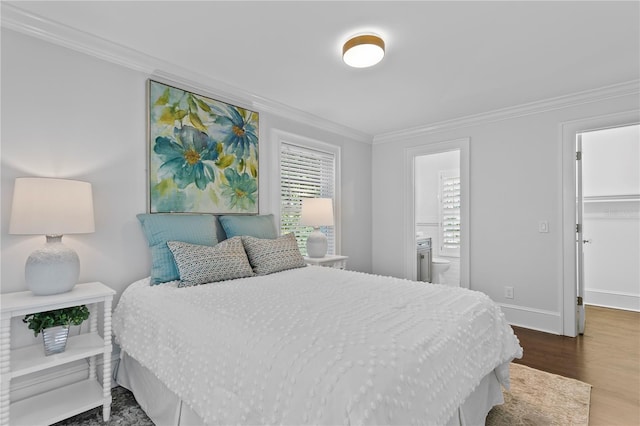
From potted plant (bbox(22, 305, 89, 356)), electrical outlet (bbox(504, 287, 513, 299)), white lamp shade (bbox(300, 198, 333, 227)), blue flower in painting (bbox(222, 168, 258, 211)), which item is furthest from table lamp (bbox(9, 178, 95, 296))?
electrical outlet (bbox(504, 287, 513, 299))

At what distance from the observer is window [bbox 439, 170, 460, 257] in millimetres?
5559

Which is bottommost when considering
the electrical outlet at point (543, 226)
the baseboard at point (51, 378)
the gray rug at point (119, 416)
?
the gray rug at point (119, 416)

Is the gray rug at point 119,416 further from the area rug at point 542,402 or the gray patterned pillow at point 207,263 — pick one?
the area rug at point 542,402

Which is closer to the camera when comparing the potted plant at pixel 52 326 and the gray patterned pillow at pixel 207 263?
the potted plant at pixel 52 326

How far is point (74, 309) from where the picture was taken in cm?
190

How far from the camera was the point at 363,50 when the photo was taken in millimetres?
2193

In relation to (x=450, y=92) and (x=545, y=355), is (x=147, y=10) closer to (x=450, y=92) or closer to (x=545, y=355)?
(x=450, y=92)

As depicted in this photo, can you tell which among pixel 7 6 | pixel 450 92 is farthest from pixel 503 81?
pixel 7 6

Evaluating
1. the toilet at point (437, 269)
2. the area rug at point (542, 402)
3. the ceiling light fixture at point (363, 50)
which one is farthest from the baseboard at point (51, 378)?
the toilet at point (437, 269)

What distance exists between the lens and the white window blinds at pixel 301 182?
362cm

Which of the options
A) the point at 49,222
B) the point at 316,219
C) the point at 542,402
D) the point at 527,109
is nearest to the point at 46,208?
the point at 49,222

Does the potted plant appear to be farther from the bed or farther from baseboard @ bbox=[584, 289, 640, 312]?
baseboard @ bbox=[584, 289, 640, 312]

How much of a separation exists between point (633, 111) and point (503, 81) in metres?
1.26

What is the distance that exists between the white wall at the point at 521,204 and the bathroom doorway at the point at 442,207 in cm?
158
